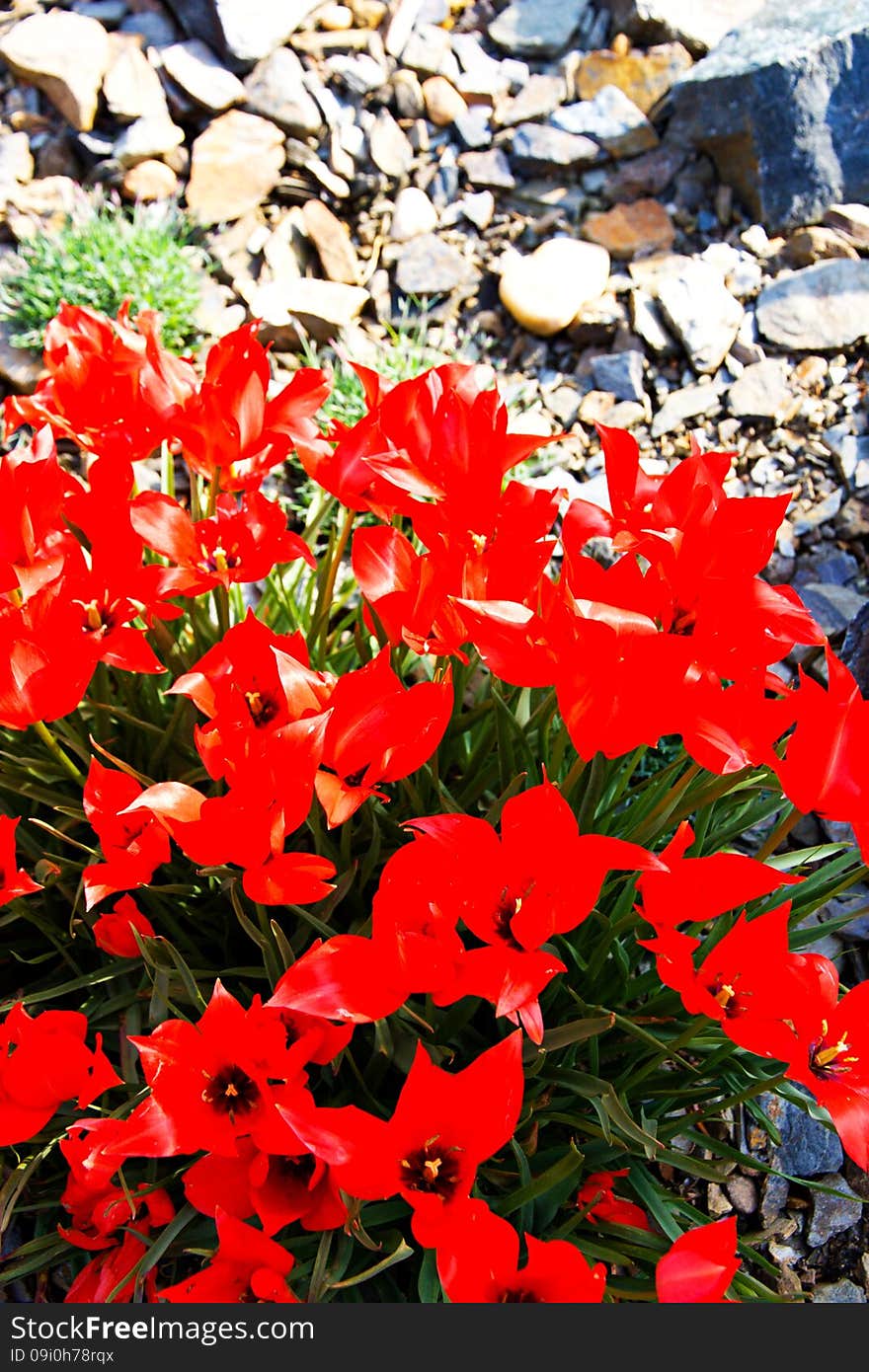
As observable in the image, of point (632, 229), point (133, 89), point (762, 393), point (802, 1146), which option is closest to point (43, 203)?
point (133, 89)

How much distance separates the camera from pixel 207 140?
14.2ft

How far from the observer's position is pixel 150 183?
169 inches

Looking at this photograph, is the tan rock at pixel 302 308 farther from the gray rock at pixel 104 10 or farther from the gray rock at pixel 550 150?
the gray rock at pixel 104 10

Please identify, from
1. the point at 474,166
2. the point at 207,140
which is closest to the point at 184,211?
the point at 207,140

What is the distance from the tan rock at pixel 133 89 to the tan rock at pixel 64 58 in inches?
2.5

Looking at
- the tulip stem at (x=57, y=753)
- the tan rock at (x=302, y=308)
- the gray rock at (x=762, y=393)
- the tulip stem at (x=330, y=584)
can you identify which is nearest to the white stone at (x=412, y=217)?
the tan rock at (x=302, y=308)

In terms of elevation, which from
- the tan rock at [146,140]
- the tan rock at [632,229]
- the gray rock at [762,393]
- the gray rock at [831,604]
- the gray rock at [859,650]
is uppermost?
the tan rock at [146,140]

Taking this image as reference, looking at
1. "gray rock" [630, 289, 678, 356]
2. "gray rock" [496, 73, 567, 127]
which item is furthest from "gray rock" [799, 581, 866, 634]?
"gray rock" [496, 73, 567, 127]

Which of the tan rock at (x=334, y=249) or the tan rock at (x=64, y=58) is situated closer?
the tan rock at (x=334, y=249)

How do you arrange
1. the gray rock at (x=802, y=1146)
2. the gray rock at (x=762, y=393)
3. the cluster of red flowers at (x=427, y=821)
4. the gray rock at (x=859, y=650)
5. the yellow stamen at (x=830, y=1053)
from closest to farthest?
the cluster of red flowers at (x=427, y=821), the yellow stamen at (x=830, y=1053), the gray rock at (x=802, y=1146), the gray rock at (x=859, y=650), the gray rock at (x=762, y=393)

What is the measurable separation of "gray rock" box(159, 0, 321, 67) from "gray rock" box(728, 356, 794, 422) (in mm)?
2396

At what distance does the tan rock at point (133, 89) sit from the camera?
432 cm

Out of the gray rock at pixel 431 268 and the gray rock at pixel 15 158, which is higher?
the gray rock at pixel 15 158

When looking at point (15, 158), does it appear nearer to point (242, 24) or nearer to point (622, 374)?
point (242, 24)
